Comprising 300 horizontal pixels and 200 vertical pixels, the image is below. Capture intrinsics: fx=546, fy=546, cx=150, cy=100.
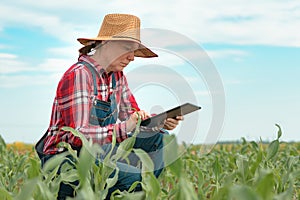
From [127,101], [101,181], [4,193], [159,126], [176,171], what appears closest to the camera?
[176,171]

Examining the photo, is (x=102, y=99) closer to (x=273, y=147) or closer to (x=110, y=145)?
(x=110, y=145)

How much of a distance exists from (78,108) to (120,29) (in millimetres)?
523

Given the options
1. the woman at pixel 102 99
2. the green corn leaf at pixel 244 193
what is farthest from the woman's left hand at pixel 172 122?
the green corn leaf at pixel 244 193

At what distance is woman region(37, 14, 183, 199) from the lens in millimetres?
2793

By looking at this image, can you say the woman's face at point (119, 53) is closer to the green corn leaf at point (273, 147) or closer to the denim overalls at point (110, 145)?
the denim overalls at point (110, 145)

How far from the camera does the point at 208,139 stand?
2.63m

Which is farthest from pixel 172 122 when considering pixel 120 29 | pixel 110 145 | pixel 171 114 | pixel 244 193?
pixel 244 193

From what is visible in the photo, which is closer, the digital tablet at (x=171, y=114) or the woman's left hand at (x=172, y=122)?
the digital tablet at (x=171, y=114)

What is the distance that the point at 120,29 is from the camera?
3.01 m

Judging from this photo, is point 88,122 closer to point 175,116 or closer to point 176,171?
point 175,116

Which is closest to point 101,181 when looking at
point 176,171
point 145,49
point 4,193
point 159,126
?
point 4,193

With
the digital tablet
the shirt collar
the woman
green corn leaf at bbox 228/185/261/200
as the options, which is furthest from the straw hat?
green corn leaf at bbox 228/185/261/200

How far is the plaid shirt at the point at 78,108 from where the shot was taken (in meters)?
2.78

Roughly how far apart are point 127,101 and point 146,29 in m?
0.70
